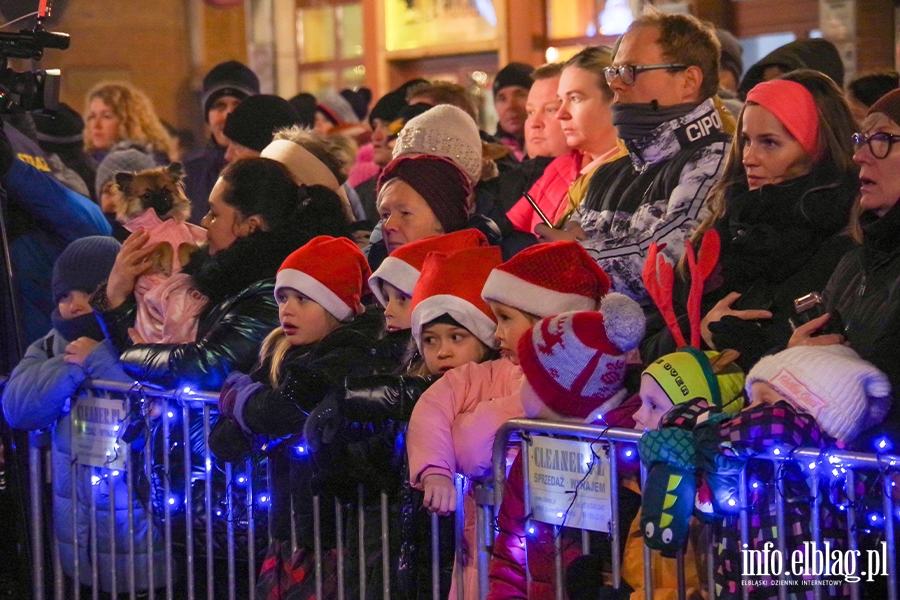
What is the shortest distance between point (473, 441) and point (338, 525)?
27.2 inches

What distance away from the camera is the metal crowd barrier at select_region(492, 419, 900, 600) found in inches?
114

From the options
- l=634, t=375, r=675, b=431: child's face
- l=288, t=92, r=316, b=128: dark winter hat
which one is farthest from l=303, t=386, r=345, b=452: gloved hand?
l=288, t=92, r=316, b=128: dark winter hat

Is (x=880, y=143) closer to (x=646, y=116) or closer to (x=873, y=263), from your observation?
(x=873, y=263)

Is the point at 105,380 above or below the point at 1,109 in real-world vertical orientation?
below

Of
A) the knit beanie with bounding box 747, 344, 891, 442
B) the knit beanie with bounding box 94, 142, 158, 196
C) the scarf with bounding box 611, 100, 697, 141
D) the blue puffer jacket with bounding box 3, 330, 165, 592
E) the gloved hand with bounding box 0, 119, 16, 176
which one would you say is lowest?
the blue puffer jacket with bounding box 3, 330, 165, 592

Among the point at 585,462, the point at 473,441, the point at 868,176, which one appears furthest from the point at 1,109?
the point at 868,176

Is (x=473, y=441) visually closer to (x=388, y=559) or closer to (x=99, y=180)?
(x=388, y=559)

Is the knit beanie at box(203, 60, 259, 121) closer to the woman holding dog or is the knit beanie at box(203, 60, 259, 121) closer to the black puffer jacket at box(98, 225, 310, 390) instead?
the woman holding dog

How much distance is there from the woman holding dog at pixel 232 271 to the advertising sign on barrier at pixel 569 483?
1.46 metres

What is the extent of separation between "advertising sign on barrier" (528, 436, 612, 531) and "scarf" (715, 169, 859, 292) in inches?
30.1

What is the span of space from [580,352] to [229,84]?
15.6 ft

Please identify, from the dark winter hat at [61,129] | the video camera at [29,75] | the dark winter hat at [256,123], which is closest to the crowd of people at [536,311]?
the video camera at [29,75]

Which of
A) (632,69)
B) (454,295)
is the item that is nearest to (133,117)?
(632,69)

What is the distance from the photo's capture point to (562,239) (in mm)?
4125
